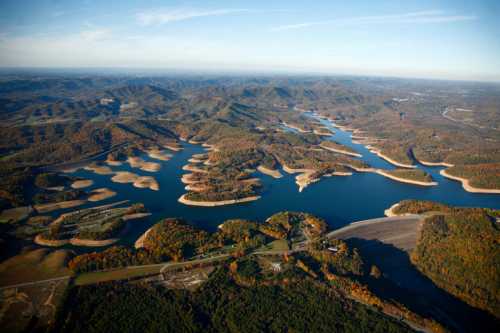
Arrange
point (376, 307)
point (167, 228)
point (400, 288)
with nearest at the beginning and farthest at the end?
point (376, 307)
point (400, 288)
point (167, 228)

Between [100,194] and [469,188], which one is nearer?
[100,194]

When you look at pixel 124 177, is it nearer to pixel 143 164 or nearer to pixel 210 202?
pixel 143 164

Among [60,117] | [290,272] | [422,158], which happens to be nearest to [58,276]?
[290,272]

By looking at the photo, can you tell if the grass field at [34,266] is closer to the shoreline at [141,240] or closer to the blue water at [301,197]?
the shoreline at [141,240]

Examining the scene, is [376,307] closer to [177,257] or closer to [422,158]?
[177,257]

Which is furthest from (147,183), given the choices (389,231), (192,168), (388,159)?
(388,159)

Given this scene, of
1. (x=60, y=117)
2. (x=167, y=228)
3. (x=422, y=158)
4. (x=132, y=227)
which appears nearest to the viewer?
(x=167, y=228)
